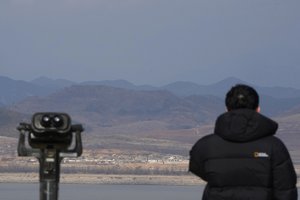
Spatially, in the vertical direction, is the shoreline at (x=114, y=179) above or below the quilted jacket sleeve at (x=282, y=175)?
below

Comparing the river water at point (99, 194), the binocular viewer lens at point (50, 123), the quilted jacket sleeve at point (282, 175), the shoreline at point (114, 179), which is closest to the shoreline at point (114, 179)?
the shoreline at point (114, 179)

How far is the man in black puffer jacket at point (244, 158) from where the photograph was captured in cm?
604

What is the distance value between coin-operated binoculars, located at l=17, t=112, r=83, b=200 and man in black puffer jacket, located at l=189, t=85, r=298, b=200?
717 millimetres

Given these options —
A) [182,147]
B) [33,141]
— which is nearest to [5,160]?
[182,147]

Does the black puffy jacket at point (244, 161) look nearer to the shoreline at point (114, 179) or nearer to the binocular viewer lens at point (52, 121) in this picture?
the binocular viewer lens at point (52, 121)

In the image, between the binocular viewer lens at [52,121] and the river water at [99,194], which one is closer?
the binocular viewer lens at [52,121]

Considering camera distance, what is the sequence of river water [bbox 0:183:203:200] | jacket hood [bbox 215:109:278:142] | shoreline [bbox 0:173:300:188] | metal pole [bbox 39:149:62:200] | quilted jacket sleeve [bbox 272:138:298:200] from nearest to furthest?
quilted jacket sleeve [bbox 272:138:298:200] < jacket hood [bbox 215:109:278:142] < metal pole [bbox 39:149:62:200] < river water [bbox 0:183:203:200] < shoreline [bbox 0:173:300:188]

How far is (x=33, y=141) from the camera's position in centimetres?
639

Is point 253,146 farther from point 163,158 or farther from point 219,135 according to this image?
point 163,158

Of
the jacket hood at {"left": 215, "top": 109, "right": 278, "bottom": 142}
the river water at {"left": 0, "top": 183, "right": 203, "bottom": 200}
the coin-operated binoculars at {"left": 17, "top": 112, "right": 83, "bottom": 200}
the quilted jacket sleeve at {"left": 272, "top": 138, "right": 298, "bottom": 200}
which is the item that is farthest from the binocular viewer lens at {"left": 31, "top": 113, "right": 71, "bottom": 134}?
the river water at {"left": 0, "top": 183, "right": 203, "bottom": 200}

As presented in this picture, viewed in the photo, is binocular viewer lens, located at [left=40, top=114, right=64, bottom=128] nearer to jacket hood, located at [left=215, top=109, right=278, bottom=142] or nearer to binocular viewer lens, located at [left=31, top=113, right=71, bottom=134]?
binocular viewer lens, located at [left=31, top=113, right=71, bottom=134]

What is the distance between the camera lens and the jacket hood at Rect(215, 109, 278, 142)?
6.13m

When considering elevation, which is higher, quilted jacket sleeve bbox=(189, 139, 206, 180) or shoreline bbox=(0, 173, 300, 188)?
quilted jacket sleeve bbox=(189, 139, 206, 180)

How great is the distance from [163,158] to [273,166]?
16756cm
